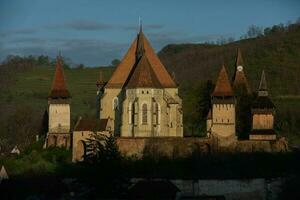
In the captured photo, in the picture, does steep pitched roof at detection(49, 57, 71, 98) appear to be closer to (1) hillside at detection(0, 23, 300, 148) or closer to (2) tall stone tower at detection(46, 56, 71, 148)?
(2) tall stone tower at detection(46, 56, 71, 148)

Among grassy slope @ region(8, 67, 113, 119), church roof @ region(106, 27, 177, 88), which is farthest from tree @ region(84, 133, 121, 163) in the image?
grassy slope @ region(8, 67, 113, 119)

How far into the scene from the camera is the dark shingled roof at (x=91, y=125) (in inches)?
1773

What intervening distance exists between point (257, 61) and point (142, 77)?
103 ft

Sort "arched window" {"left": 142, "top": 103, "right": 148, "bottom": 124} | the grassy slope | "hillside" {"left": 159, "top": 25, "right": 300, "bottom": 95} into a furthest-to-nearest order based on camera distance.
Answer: the grassy slope → "hillside" {"left": 159, "top": 25, "right": 300, "bottom": 95} → "arched window" {"left": 142, "top": 103, "right": 148, "bottom": 124}

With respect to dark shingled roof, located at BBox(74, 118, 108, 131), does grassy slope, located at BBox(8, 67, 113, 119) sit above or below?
above

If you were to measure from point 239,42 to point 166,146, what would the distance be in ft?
165

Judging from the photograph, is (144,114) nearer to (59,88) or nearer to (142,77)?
(142,77)

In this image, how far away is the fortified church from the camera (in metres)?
44.6

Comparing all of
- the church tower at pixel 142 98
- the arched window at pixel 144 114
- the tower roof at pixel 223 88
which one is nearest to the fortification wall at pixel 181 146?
the church tower at pixel 142 98

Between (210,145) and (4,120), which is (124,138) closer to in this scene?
(210,145)

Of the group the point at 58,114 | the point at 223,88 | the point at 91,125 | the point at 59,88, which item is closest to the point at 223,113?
the point at 223,88

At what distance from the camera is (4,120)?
64500 millimetres

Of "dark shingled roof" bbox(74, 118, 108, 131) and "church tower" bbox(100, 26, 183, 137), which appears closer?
"dark shingled roof" bbox(74, 118, 108, 131)

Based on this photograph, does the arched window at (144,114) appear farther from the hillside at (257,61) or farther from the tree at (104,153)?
the hillside at (257,61)
